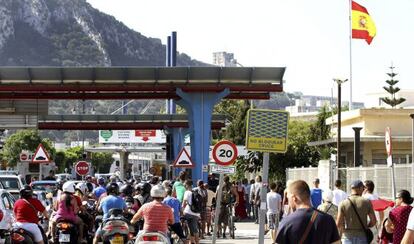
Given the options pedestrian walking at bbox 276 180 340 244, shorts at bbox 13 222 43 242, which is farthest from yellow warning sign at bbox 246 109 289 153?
pedestrian walking at bbox 276 180 340 244

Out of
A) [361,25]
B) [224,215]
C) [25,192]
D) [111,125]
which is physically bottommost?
[224,215]

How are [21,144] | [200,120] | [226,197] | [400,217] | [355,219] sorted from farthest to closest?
[21,144] < [200,120] < [226,197] < [355,219] < [400,217]

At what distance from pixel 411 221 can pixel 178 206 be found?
11071mm

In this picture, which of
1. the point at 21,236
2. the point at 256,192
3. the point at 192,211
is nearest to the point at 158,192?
the point at 21,236

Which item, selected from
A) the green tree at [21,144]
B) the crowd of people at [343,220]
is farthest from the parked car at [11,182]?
the green tree at [21,144]

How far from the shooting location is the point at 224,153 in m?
22.7

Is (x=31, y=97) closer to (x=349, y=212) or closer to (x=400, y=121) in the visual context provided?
(x=400, y=121)

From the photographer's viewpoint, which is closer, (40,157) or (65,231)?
(65,231)

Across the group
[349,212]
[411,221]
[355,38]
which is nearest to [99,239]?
[349,212]

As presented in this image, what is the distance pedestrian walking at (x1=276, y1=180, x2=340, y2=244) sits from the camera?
340 inches

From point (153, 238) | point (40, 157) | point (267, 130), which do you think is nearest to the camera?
point (153, 238)

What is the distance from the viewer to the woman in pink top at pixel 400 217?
13414 mm

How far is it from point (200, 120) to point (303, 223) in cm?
3340

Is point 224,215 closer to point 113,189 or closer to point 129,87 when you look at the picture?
point 129,87
